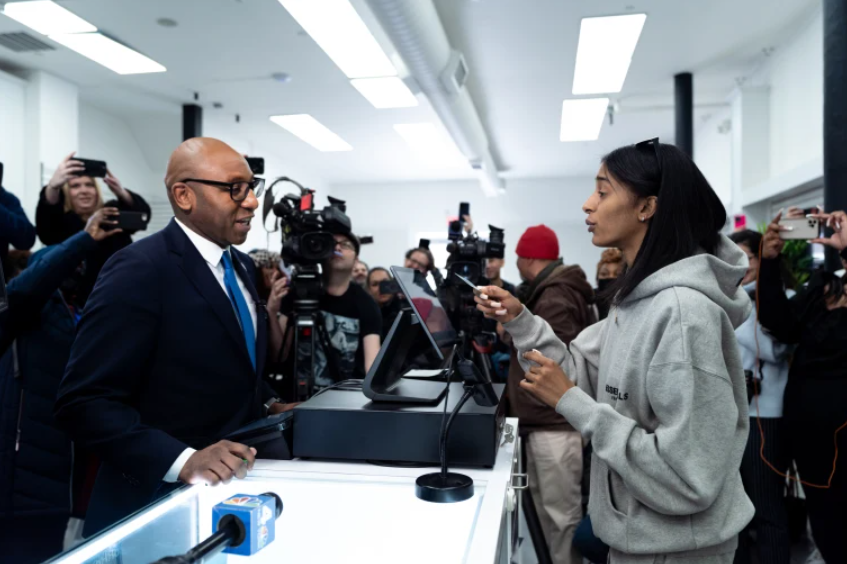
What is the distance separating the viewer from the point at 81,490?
2488 millimetres

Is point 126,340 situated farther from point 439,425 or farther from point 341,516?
point 439,425

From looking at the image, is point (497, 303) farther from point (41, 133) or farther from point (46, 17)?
point (41, 133)

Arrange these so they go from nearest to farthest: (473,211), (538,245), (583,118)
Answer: (538,245) → (583,118) → (473,211)

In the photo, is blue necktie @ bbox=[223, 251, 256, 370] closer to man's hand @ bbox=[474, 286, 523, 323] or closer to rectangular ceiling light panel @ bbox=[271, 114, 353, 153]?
man's hand @ bbox=[474, 286, 523, 323]

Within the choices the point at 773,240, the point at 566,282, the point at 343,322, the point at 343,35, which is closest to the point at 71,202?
the point at 343,322

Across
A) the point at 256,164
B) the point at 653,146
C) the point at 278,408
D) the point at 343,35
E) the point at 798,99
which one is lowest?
the point at 278,408

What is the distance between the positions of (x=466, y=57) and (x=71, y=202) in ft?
12.4

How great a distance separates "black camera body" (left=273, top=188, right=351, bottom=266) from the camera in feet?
7.14

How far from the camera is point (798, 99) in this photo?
4.89 metres

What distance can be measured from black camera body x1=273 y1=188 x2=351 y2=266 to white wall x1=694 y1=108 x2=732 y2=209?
5565mm

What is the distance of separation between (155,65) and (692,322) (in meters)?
5.64

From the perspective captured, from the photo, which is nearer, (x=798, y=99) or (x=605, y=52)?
(x=798, y=99)

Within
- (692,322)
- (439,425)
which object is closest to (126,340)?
(439,425)

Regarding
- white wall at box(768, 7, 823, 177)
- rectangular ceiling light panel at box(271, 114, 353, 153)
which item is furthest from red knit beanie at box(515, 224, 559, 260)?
rectangular ceiling light panel at box(271, 114, 353, 153)
